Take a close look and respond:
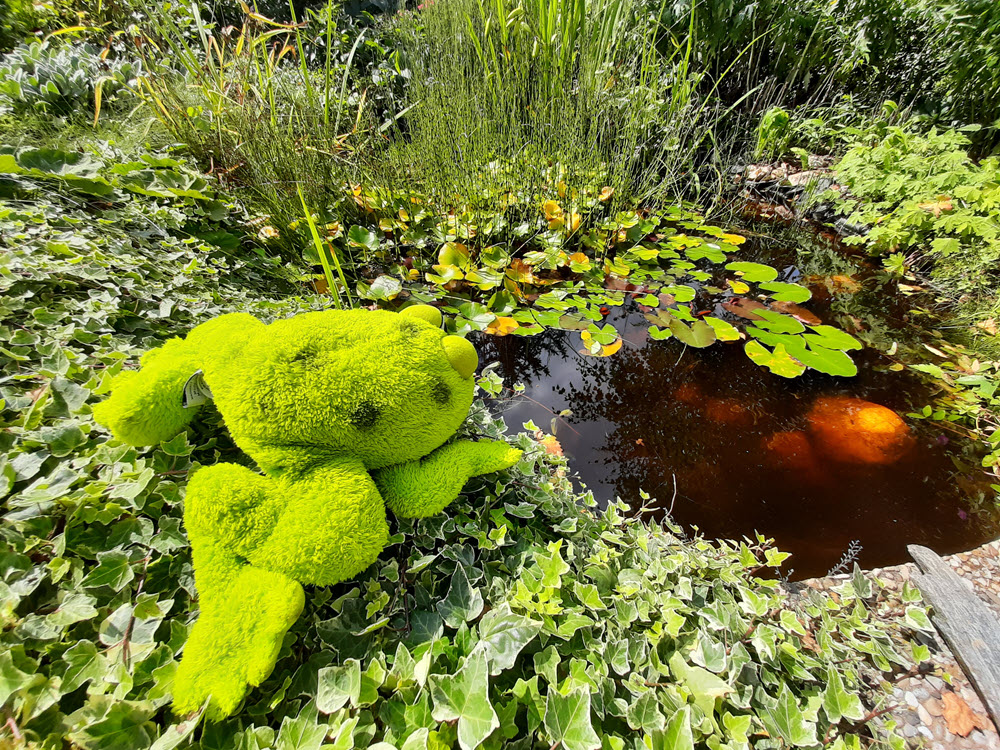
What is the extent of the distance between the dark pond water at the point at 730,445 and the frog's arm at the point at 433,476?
633mm

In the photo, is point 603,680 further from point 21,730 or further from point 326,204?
point 326,204

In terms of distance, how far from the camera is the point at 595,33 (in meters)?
2.78

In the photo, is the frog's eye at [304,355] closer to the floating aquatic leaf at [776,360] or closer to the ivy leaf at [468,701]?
the ivy leaf at [468,701]

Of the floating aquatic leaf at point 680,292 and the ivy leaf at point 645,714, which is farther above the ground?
the ivy leaf at point 645,714

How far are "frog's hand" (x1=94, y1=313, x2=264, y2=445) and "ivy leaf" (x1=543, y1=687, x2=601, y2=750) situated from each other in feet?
2.52

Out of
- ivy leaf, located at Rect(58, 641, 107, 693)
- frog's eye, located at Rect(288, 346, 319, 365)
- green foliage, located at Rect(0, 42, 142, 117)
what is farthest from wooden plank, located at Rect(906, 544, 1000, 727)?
green foliage, located at Rect(0, 42, 142, 117)

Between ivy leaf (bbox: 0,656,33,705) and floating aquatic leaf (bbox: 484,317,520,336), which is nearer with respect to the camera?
ivy leaf (bbox: 0,656,33,705)

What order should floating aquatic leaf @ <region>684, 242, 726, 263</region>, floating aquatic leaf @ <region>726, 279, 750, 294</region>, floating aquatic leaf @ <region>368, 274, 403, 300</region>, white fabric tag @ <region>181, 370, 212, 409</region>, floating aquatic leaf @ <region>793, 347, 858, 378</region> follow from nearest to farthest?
white fabric tag @ <region>181, 370, 212, 409</region>
floating aquatic leaf @ <region>368, 274, 403, 300</region>
floating aquatic leaf @ <region>793, 347, 858, 378</region>
floating aquatic leaf @ <region>726, 279, 750, 294</region>
floating aquatic leaf @ <region>684, 242, 726, 263</region>

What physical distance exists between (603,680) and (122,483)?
3.05ft

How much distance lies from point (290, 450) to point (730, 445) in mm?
1688

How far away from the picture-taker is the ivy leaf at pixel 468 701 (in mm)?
564

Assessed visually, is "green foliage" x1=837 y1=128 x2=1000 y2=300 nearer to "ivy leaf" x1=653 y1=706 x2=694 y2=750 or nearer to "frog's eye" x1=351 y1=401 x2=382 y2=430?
"ivy leaf" x1=653 y1=706 x2=694 y2=750

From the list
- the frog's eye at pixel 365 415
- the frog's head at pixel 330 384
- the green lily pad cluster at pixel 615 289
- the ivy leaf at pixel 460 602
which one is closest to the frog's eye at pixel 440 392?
the frog's head at pixel 330 384

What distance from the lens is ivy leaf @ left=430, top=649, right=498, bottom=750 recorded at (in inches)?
22.2
